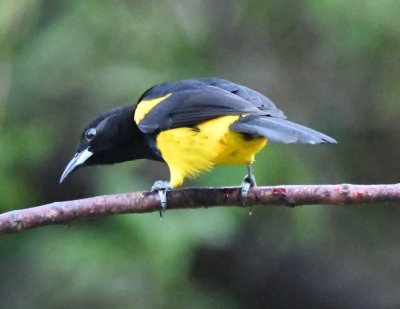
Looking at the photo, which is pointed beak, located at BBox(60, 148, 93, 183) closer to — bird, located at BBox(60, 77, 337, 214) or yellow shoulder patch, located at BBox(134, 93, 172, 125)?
bird, located at BBox(60, 77, 337, 214)

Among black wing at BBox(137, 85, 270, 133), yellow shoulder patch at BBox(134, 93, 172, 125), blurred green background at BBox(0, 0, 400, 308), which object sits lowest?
blurred green background at BBox(0, 0, 400, 308)

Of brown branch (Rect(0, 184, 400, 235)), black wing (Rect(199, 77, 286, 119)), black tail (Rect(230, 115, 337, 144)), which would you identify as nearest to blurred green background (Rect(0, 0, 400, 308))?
black wing (Rect(199, 77, 286, 119))

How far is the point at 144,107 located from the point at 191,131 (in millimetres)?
571

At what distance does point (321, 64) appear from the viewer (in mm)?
7258

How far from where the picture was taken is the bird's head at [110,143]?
5.19 metres

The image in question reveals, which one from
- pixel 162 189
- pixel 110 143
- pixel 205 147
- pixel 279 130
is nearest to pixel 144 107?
pixel 110 143

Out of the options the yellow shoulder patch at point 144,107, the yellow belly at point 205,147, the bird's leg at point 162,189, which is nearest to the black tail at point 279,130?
the yellow belly at point 205,147

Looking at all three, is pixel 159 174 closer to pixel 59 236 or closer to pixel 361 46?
pixel 59 236

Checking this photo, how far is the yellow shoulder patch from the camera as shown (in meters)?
4.91

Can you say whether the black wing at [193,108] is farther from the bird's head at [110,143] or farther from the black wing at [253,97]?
the bird's head at [110,143]

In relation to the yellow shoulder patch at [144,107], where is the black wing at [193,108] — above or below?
above

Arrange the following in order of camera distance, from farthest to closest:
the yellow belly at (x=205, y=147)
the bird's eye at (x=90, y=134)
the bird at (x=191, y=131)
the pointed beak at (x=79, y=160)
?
1. the bird's eye at (x=90, y=134)
2. the pointed beak at (x=79, y=160)
3. the yellow belly at (x=205, y=147)
4. the bird at (x=191, y=131)

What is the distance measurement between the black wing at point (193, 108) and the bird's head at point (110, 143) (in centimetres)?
28

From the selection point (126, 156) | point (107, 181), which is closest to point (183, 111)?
point (126, 156)
